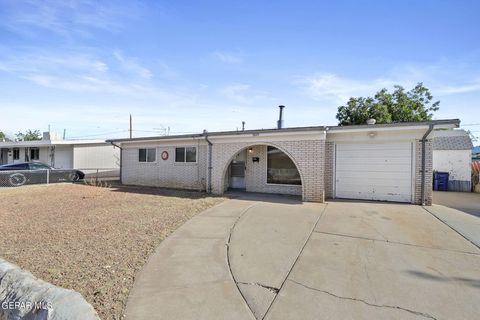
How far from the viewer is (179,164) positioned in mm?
12516

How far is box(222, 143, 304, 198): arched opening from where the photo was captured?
414 inches

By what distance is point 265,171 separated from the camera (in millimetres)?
11102

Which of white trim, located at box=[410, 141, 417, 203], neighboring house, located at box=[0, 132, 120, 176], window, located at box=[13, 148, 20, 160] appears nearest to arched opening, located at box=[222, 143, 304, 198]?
white trim, located at box=[410, 141, 417, 203]

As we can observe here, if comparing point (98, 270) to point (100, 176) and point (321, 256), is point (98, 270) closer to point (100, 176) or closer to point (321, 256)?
point (321, 256)

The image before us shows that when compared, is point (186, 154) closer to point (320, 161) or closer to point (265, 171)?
point (265, 171)

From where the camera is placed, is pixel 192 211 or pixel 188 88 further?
pixel 188 88

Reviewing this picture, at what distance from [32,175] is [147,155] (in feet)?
19.6

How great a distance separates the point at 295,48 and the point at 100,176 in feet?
53.1

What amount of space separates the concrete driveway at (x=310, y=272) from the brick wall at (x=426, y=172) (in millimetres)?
2269

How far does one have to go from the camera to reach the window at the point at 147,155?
13.4 m

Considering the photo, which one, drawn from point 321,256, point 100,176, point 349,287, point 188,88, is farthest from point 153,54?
point 100,176

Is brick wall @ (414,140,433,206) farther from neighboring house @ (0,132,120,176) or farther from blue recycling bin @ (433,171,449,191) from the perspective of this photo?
neighboring house @ (0,132,120,176)

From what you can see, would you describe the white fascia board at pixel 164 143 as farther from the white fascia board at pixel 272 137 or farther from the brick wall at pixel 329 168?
the brick wall at pixel 329 168

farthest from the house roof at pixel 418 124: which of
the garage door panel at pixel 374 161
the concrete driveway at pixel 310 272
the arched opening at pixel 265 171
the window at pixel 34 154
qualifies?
the window at pixel 34 154
